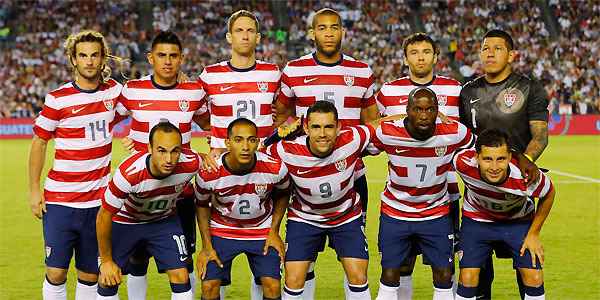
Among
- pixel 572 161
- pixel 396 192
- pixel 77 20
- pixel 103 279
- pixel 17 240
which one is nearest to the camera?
pixel 103 279

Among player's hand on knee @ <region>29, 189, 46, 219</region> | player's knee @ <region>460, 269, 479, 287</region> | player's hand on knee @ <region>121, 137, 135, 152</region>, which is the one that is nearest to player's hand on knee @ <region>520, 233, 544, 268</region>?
player's knee @ <region>460, 269, 479, 287</region>

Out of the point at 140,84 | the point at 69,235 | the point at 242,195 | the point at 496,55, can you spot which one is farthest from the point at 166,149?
the point at 496,55

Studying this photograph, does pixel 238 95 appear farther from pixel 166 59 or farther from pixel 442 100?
pixel 442 100

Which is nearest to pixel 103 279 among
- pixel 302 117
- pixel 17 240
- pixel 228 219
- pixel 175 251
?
pixel 175 251

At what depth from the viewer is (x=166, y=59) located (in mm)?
6477

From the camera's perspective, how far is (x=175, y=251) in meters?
6.15

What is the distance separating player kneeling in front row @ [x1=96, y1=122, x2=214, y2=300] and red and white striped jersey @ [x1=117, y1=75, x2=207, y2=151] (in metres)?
0.44

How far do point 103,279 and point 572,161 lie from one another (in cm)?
1530

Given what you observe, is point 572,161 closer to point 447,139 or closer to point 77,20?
point 447,139

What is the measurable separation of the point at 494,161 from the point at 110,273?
269cm

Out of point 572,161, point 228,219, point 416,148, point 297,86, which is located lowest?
point 572,161

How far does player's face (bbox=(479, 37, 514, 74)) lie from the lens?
6574 mm

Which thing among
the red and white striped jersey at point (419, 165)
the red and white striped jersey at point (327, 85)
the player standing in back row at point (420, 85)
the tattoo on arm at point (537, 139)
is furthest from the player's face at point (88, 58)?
the tattoo on arm at point (537, 139)

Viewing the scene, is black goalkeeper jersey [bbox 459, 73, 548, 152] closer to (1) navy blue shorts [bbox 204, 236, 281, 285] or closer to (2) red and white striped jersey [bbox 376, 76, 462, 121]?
(2) red and white striped jersey [bbox 376, 76, 462, 121]
